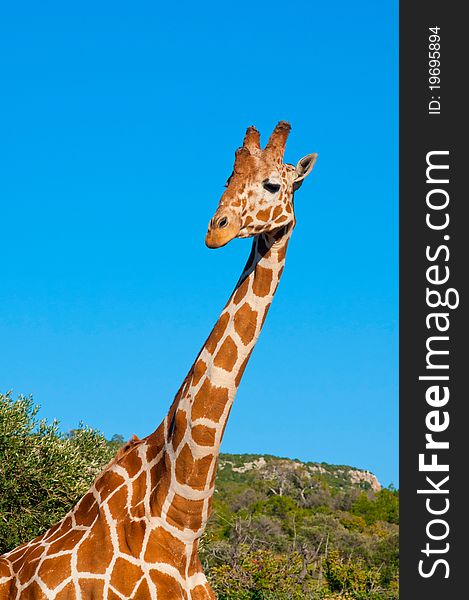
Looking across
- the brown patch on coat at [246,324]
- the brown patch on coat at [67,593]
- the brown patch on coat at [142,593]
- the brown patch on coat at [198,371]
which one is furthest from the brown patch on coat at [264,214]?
the brown patch on coat at [67,593]

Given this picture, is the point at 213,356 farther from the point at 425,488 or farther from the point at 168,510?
the point at 425,488

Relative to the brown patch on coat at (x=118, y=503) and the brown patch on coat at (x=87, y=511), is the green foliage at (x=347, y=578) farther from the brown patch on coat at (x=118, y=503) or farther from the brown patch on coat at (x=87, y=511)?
the brown patch on coat at (x=118, y=503)

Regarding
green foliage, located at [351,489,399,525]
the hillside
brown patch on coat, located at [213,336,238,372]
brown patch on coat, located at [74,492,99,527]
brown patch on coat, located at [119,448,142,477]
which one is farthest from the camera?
green foliage, located at [351,489,399,525]

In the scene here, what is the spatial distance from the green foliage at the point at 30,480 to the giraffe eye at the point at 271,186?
8613 mm

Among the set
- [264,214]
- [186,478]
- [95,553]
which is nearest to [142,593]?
[95,553]

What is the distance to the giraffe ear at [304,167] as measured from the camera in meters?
7.99

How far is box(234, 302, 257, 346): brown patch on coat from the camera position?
7.71 metres

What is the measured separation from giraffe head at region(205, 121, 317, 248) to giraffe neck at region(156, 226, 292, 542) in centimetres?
26

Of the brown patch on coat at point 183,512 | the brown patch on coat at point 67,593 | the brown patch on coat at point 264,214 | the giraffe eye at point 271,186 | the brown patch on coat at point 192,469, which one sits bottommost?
the brown patch on coat at point 67,593

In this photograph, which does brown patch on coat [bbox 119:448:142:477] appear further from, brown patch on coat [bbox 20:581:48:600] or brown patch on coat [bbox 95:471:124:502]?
brown patch on coat [bbox 20:581:48:600]

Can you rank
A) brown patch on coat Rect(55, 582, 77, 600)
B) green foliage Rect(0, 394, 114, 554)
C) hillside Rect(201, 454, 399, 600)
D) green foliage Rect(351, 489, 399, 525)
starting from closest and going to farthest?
brown patch on coat Rect(55, 582, 77, 600) → green foliage Rect(0, 394, 114, 554) → hillside Rect(201, 454, 399, 600) → green foliage Rect(351, 489, 399, 525)

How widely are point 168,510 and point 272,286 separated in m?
1.93

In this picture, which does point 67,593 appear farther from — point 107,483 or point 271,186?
point 271,186

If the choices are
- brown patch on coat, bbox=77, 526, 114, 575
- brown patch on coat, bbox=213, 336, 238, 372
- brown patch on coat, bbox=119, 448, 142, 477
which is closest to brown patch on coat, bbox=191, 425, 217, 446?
brown patch on coat, bbox=213, 336, 238, 372
